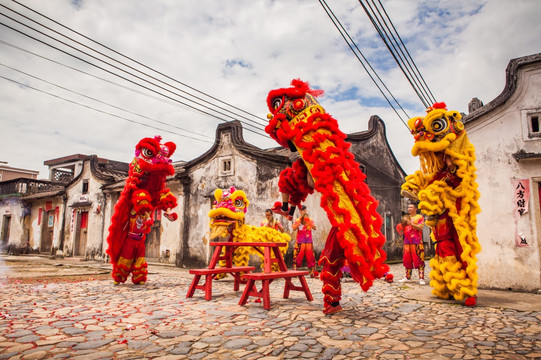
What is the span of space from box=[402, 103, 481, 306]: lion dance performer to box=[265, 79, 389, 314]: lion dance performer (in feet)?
5.13

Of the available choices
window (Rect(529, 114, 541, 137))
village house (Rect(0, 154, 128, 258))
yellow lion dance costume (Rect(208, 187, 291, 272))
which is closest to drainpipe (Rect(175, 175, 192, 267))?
yellow lion dance costume (Rect(208, 187, 291, 272))

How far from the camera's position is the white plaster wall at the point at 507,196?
6266 mm

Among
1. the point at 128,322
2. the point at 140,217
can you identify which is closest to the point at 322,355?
the point at 128,322

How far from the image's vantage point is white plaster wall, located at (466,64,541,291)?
6.27m

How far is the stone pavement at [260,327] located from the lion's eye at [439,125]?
2.46m

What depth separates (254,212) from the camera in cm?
1099

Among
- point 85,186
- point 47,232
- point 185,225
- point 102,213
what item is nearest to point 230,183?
point 185,225

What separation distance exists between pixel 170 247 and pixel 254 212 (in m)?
4.19

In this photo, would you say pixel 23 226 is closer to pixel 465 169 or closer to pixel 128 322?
pixel 128 322

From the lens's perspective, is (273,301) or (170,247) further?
(170,247)

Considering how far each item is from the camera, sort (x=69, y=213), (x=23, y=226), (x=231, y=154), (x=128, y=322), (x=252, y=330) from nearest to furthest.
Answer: (x=252, y=330)
(x=128, y=322)
(x=231, y=154)
(x=69, y=213)
(x=23, y=226)

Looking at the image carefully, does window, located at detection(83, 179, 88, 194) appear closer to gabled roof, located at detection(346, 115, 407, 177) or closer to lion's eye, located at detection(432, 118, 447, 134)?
gabled roof, located at detection(346, 115, 407, 177)

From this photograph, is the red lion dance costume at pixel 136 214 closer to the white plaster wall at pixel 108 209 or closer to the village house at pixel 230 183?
the village house at pixel 230 183

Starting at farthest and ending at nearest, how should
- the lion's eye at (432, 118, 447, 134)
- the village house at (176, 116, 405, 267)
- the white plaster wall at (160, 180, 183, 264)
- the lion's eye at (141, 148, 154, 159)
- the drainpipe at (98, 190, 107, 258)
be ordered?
the drainpipe at (98, 190, 107, 258) → the white plaster wall at (160, 180, 183, 264) → the village house at (176, 116, 405, 267) → the lion's eye at (141, 148, 154, 159) → the lion's eye at (432, 118, 447, 134)
